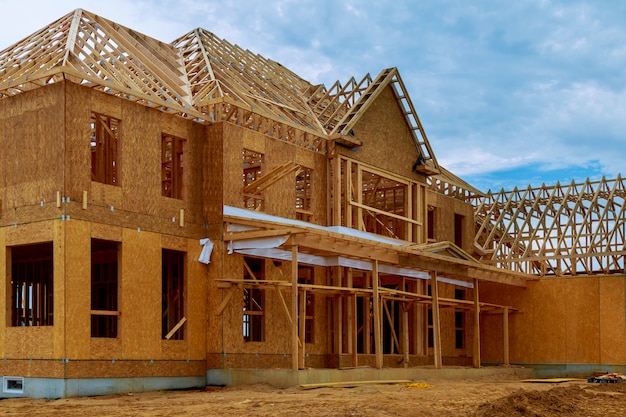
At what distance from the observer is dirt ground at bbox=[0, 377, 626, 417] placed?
49.2 feet

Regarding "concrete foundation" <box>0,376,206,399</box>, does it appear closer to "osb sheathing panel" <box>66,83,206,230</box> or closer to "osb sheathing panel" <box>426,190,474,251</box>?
"osb sheathing panel" <box>66,83,206,230</box>

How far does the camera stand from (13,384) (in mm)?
19688

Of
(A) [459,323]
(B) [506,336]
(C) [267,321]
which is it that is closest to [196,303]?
(C) [267,321]

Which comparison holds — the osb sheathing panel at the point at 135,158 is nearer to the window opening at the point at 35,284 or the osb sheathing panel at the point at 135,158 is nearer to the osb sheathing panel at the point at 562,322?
the window opening at the point at 35,284

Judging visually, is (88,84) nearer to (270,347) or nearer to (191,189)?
(191,189)

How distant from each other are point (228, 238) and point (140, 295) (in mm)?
2980

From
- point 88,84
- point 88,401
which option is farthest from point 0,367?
point 88,84

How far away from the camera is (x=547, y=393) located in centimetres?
1792

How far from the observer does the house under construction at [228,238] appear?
19672 mm

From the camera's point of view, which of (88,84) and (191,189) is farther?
(191,189)

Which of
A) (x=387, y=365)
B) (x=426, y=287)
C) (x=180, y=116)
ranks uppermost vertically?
(x=180, y=116)

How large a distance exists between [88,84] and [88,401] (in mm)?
7269

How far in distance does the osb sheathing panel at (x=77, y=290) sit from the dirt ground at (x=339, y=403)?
1.25 metres

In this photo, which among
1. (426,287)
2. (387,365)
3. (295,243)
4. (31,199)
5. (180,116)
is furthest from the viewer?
(426,287)
